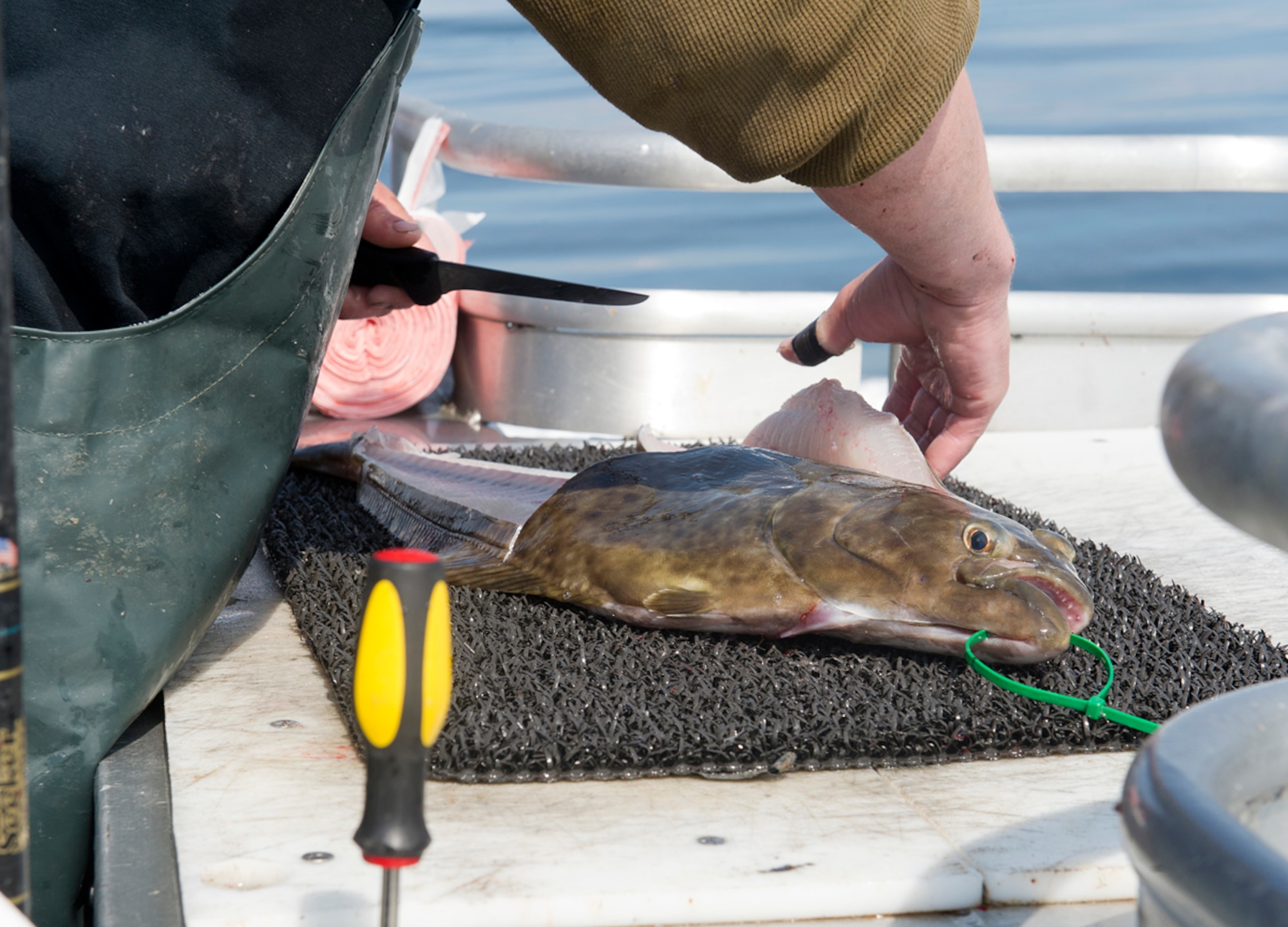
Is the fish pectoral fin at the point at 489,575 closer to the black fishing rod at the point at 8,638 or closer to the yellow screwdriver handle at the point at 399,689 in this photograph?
the black fishing rod at the point at 8,638

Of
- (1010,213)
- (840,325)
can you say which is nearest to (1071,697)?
(840,325)

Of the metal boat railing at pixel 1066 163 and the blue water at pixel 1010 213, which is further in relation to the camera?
the blue water at pixel 1010 213

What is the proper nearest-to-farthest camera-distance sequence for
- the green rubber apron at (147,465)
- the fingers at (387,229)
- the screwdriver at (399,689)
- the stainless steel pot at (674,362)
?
the screwdriver at (399,689) → the green rubber apron at (147,465) → the fingers at (387,229) → the stainless steel pot at (674,362)

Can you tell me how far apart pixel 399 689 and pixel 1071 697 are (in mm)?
999

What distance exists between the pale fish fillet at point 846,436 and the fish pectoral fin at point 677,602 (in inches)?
16.9

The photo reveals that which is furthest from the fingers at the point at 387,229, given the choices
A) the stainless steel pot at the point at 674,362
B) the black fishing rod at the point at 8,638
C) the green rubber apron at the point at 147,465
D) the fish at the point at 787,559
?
the stainless steel pot at the point at 674,362

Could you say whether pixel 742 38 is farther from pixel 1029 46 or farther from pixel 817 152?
pixel 1029 46

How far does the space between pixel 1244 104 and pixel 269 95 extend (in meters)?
16.7

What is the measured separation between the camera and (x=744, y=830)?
1164mm

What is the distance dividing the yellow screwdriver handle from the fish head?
0.92 meters

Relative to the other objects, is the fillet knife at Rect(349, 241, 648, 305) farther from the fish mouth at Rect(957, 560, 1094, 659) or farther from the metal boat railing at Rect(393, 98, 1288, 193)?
the metal boat railing at Rect(393, 98, 1288, 193)

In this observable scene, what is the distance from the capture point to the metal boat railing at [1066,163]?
3160 mm

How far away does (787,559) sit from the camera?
1.57 metres

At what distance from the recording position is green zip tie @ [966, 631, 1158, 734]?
1.36m
